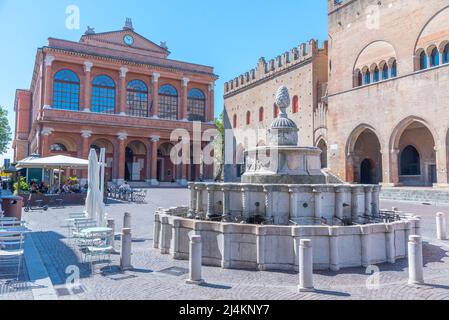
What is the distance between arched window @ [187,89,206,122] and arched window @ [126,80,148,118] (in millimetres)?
5609

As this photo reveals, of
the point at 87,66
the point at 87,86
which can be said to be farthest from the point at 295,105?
the point at 87,66

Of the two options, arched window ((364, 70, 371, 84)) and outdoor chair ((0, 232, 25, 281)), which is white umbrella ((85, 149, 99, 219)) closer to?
outdoor chair ((0, 232, 25, 281))

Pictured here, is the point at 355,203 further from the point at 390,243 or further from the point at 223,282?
the point at 223,282

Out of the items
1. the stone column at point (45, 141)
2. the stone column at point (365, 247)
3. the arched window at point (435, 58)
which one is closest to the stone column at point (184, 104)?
the stone column at point (45, 141)

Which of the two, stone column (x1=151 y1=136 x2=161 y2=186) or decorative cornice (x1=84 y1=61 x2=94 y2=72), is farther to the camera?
stone column (x1=151 y1=136 x2=161 y2=186)

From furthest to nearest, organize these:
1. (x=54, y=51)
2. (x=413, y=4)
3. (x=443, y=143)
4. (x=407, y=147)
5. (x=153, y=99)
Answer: (x=153, y=99), (x=54, y=51), (x=407, y=147), (x=413, y=4), (x=443, y=143)

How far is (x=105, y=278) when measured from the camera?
5.95 m

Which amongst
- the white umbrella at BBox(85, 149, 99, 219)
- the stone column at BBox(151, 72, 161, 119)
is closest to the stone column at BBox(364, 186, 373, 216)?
the white umbrella at BBox(85, 149, 99, 219)

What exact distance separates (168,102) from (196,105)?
3.73 metres

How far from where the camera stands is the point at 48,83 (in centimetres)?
3466

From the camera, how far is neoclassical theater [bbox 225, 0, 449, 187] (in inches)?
876

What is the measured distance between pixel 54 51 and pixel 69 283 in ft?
115
